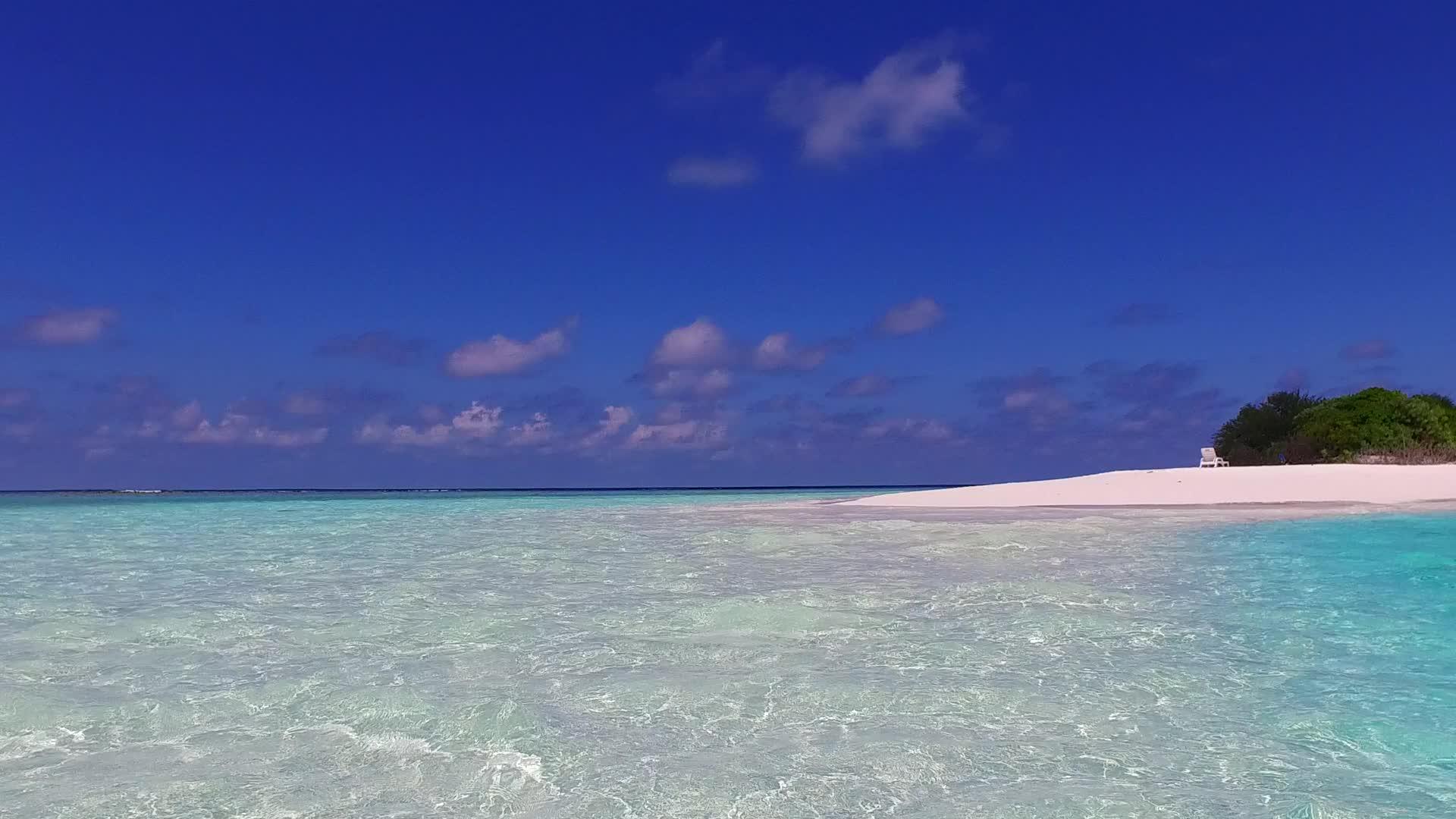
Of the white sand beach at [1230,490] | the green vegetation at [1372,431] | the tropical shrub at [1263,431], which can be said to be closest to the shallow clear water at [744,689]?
the white sand beach at [1230,490]

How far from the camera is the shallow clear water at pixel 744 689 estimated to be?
441 centimetres

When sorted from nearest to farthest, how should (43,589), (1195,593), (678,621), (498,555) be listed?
(678,621) < (1195,593) < (43,589) < (498,555)

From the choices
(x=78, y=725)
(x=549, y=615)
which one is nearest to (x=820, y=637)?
(x=549, y=615)

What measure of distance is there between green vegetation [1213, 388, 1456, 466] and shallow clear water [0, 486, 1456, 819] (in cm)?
3195

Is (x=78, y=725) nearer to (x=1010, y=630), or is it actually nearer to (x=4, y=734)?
(x=4, y=734)

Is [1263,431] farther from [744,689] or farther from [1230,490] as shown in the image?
[744,689]

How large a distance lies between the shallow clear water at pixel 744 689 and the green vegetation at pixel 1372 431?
1258 inches

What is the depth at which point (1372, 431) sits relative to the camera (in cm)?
4053

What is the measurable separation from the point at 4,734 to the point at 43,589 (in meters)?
7.62

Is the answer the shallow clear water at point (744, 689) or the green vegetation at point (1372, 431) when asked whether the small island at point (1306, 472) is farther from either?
the shallow clear water at point (744, 689)

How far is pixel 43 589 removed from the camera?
38.2ft

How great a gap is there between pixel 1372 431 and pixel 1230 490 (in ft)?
54.7

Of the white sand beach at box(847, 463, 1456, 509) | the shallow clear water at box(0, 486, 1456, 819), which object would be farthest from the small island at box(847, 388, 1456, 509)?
the shallow clear water at box(0, 486, 1456, 819)

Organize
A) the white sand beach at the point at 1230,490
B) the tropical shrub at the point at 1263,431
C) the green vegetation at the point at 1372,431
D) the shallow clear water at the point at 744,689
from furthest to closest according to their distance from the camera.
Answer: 1. the tropical shrub at the point at 1263,431
2. the green vegetation at the point at 1372,431
3. the white sand beach at the point at 1230,490
4. the shallow clear water at the point at 744,689
